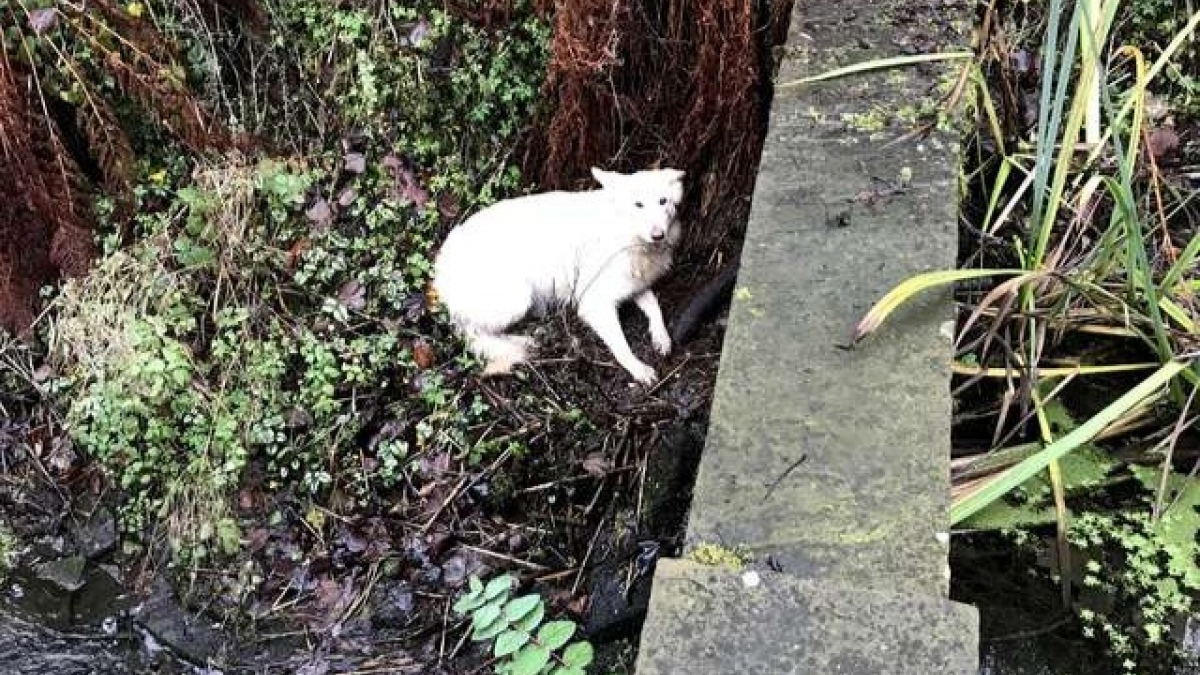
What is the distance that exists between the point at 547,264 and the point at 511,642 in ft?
5.64

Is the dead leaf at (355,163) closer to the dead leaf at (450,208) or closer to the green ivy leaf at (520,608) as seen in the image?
the dead leaf at (450,208)

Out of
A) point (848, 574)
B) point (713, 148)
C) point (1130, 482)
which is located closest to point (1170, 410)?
point (1130, 482)

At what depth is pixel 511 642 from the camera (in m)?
2.36

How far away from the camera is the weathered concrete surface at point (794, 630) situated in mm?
1641

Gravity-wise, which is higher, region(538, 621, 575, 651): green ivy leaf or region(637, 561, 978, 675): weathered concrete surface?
region(637, 561, 978, 675): weathered concrete surface

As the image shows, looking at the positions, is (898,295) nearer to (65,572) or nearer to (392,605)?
(392,605)

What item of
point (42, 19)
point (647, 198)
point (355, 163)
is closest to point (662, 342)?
point (647, 198)

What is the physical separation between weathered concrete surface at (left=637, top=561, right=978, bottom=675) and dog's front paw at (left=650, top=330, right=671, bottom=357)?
1.95 m

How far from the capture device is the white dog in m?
3.74

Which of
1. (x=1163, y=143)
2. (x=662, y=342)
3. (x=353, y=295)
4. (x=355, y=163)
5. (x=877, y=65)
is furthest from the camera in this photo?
(x=355, y=163)

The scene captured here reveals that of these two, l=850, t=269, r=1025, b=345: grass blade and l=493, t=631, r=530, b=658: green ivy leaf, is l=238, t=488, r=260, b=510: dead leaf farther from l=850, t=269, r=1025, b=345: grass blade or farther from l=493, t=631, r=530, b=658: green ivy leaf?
l=850, t=269, r=1025, b=345: grass blade

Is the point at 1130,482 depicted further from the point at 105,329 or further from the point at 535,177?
the point at 105,329

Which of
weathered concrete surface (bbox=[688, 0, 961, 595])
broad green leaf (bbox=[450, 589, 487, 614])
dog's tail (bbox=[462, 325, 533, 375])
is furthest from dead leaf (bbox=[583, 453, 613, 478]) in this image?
weathered concrete surface (bbox=[688, 0, 961, 595])

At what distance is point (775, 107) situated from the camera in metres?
2.91
